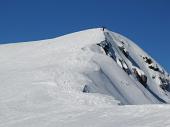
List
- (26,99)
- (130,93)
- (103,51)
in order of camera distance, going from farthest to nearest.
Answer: (103,51) → (130,93) → (26,99)

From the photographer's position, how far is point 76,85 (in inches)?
961

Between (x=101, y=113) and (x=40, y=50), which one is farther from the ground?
(x=40, y=50)

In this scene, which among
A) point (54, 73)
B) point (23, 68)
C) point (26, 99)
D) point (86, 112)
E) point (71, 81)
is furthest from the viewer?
point (23, 68)

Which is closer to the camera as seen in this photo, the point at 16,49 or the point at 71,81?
the point at 71,81

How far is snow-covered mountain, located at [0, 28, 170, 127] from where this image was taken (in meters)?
15.9

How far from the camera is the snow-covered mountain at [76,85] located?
52.1 ft

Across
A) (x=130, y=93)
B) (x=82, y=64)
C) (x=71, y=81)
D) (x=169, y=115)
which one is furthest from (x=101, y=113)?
(x=130, y=93)

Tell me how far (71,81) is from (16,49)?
22.7 meters

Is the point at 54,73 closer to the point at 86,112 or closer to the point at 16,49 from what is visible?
the point at 86,112

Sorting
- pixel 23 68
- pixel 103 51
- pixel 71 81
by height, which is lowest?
pixel 71 81

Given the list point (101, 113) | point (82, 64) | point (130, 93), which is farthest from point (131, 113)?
point (130, 93)

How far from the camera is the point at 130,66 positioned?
4847 cm

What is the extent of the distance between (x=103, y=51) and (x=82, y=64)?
933 centimetres

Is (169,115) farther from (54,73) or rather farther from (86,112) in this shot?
(54,73)
